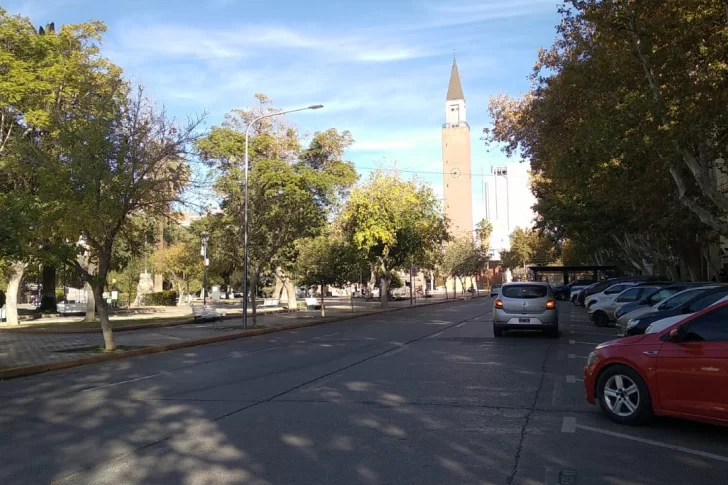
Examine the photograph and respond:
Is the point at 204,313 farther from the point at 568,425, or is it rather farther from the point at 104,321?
the point at 568,425

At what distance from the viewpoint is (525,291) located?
17797 mm

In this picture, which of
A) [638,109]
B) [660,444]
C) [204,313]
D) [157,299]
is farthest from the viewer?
[157,299]

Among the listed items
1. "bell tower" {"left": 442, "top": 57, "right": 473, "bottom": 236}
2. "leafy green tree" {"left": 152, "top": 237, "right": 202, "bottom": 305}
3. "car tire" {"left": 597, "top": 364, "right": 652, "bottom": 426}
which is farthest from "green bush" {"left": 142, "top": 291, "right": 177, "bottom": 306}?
"bell tower" {"left": 442, "top": 57, "right": 473, "bottom": 236}

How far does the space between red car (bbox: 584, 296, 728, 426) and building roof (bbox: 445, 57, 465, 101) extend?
392ft

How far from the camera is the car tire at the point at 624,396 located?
22.7 feet

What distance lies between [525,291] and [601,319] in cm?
721

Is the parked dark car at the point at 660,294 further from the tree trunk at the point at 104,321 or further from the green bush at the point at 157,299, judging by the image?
the green bush at the point at 157,299

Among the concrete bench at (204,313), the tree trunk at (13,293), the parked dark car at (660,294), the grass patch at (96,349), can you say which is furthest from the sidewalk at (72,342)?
the parked dark car at (660,294)

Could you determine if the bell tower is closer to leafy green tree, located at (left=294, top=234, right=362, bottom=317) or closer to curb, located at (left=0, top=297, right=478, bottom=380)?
leafy green tree, located at (left=294, top=234, right=362, bottom=317)

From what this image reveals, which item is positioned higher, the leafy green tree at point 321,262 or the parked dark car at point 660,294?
the leafy green tree at point 321,262

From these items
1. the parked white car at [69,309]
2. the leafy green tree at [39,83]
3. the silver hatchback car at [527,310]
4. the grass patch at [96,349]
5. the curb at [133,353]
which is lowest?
the curb at [133,353]

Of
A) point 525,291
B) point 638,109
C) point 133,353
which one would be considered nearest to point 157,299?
point 133,353

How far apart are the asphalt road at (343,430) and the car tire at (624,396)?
182 mm

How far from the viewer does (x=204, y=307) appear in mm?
30156
